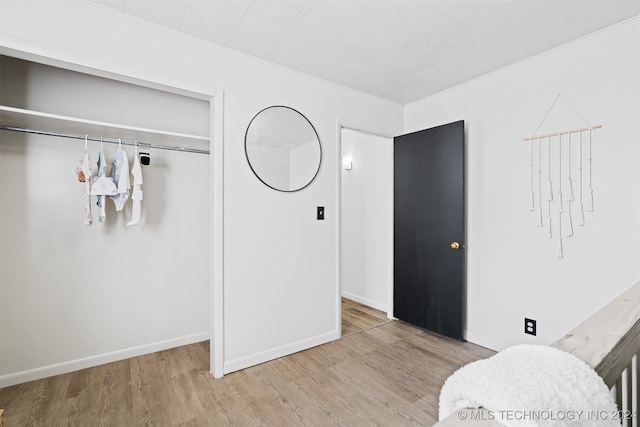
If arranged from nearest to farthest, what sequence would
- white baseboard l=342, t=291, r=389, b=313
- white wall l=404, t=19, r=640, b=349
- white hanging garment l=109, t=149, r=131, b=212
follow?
white wall l=404, t=19, r=640, b=349
white hanging garment l=109, t=149, r=131, b=212
white baseboard l=342, t=291, r=389, b=313

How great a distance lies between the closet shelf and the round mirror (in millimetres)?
418

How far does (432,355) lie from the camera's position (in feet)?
8.47

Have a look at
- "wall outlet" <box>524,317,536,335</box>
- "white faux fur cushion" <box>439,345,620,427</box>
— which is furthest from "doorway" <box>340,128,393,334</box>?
"white faux fur cushion" <box>439,345,620,427</box>

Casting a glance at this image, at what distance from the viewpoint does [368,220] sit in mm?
3979

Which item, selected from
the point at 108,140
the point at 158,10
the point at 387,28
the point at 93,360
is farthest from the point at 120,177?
the point at 387,28

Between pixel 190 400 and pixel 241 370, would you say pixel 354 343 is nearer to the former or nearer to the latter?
pixel 241 370

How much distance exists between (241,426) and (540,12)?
297cm

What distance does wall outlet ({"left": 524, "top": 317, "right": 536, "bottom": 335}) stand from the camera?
7.94 ft

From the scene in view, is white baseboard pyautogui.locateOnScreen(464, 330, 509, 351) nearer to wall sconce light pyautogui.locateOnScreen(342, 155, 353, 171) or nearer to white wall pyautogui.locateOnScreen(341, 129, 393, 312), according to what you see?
white wall pyautogui.locateOnScreen(341, 129, 393, 312)

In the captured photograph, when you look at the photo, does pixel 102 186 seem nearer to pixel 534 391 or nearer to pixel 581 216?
pixel 534 391

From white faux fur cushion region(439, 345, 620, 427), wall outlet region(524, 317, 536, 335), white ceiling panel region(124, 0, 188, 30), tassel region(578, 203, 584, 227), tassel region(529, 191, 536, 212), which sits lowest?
wall outlet region(524, 317, 536, 335)

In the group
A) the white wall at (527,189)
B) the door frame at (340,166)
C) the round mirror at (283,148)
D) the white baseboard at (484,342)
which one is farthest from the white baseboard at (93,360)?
the white wall at (527,189)

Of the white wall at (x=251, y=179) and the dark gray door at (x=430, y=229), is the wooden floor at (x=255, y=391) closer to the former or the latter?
the white wall at (x=251, y=179)

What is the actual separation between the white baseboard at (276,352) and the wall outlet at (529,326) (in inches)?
60.4
